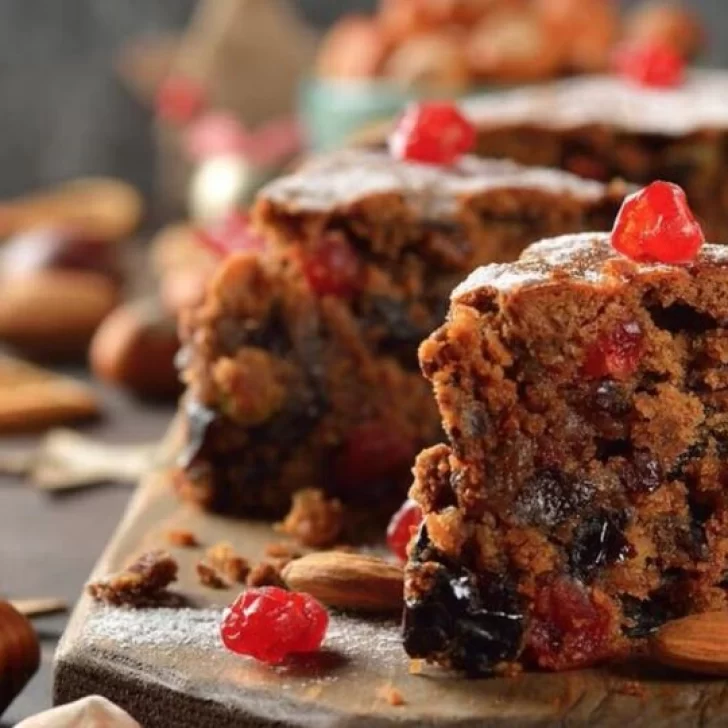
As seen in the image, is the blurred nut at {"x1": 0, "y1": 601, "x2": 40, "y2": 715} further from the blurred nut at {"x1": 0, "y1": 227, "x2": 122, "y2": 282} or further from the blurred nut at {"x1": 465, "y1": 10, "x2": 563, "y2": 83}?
the blurred nut at {"x1": 465, "y1": 10, "x2": 563, "y2": 83}

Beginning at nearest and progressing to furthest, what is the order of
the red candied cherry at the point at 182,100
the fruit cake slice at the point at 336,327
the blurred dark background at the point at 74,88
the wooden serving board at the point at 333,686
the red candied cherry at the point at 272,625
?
the wooden serving board at the point at 333,686 → the red candied cherry at the point at 272,625 → the fruit cake slice at the point at 336,327 → the red candied cherry at the point at 182,100 → the blurred dark background at the point at 74,88

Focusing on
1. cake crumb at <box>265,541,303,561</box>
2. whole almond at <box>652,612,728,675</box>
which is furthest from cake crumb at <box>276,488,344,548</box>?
whole almond at <box>652,612,728,675</box>

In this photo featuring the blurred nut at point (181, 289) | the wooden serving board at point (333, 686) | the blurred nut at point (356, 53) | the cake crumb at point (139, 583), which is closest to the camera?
the wooden serving board at point (333, 686)

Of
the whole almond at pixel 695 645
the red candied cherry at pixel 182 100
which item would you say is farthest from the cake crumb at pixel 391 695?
the red candied cherry at pixel 182 100

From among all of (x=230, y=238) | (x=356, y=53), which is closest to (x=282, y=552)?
(x=230, y=238)

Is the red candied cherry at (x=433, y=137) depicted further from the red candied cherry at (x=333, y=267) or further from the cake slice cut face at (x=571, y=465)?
the cake slice cut face at (x=571, y=465)

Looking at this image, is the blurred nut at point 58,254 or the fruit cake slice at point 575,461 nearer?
the fruit cake slice at point 575,461

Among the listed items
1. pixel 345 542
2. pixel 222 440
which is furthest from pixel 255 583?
pixel 222 440
